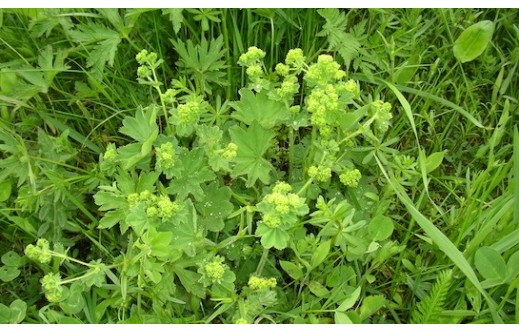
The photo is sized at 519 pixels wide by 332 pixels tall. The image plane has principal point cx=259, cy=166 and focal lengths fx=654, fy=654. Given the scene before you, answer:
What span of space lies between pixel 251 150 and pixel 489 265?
2.71 ft

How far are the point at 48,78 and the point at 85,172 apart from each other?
0.35 m

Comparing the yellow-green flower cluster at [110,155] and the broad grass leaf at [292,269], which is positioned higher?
the yellow-green flower cluster at [110,155]

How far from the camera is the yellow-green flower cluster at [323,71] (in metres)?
1.98

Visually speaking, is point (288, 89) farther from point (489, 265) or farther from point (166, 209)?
point (489, 265)

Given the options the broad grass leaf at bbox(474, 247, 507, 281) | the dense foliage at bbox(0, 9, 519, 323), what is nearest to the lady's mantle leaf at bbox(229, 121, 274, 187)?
the dense foliage at bbox(0, 9, 519, 323)

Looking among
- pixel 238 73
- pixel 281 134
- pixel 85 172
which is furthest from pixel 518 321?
pixel 85 172

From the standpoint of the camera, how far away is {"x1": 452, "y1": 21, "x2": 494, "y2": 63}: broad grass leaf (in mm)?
2465

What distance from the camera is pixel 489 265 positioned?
6.67 ft

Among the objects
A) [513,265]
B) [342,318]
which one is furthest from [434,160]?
[342,318]

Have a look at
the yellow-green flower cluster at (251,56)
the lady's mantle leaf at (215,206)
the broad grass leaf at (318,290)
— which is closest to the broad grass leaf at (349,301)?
the broad grass leaf at (318,290)

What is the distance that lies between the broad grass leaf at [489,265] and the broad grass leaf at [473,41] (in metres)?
0.87

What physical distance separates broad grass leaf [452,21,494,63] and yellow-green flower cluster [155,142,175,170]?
4.04 feet

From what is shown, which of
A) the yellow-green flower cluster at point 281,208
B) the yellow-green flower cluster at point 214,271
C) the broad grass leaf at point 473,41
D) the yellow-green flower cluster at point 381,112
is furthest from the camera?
the broad grass leaf at point 473,41

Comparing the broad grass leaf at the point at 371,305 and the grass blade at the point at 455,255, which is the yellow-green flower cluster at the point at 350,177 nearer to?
the grass blade at the point at 455,255
